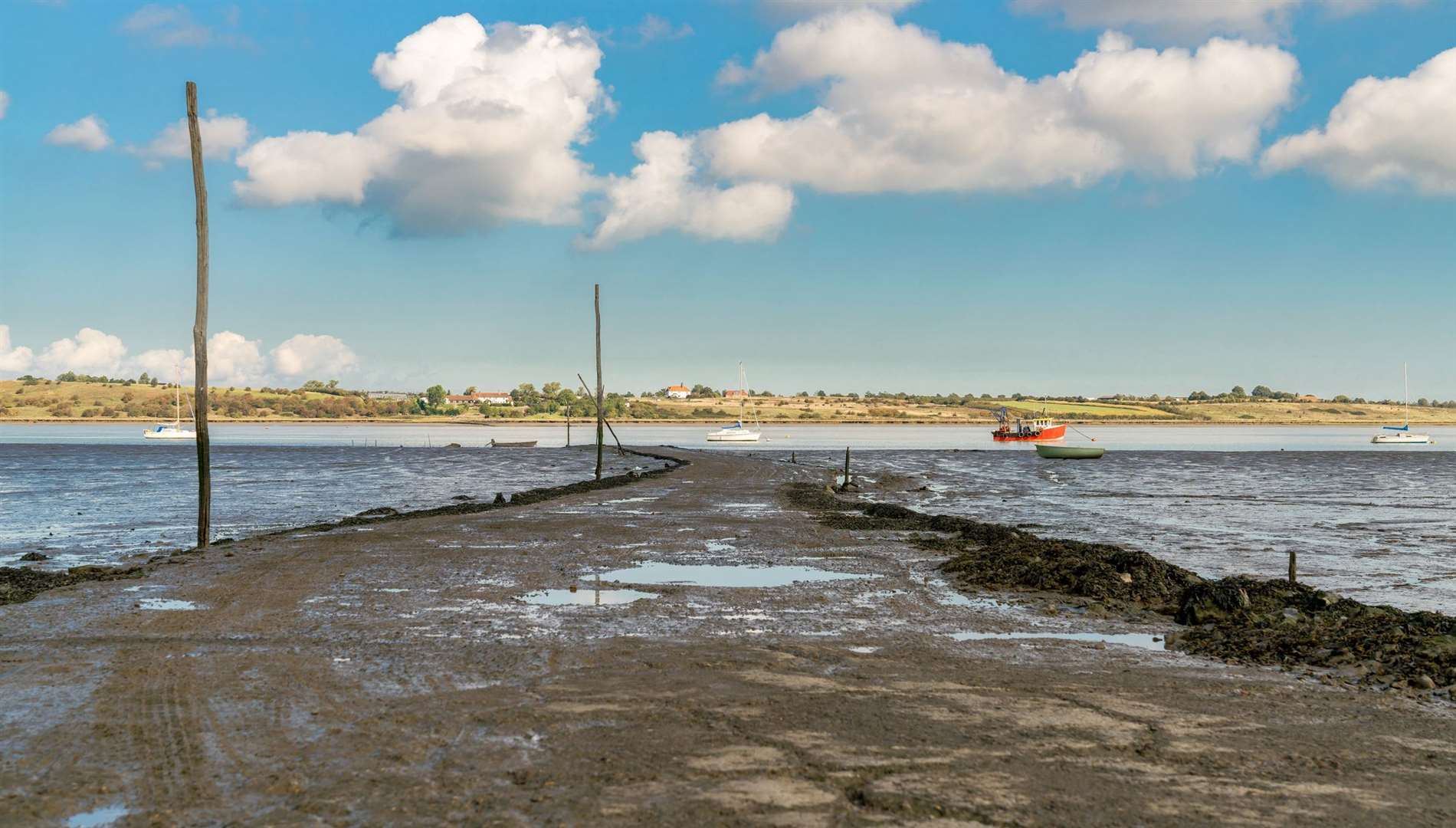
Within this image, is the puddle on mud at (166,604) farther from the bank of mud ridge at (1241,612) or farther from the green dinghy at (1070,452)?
the green dinghy at (1070,452)

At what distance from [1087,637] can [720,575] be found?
6.69m

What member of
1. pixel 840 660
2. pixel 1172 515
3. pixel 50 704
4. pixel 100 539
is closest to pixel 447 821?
pixel 50 704

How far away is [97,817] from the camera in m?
6.03

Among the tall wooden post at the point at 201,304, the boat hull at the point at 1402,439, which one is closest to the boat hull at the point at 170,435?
the tall wooden post at the point at 201,304

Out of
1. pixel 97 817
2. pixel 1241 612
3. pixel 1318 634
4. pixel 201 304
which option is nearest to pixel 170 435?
pixel 201 304

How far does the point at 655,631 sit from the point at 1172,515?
28.5 metres

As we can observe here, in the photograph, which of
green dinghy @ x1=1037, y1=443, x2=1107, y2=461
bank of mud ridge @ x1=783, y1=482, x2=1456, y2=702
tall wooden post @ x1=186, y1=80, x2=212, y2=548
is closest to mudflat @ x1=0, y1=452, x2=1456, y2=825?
bank of mud ridge @ x1=783, y1=482, x2=1456, y2=702

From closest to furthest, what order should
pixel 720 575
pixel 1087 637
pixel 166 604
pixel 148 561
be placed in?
pixel 1087 637
pixel 166 604
pixel 720 575
pixel 148 561

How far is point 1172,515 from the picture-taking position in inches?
1414

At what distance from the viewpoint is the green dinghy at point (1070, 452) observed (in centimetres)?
8812

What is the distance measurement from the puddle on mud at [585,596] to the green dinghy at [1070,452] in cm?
7781

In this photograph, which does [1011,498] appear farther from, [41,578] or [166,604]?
[166,604]

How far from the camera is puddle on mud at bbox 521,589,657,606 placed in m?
14.4

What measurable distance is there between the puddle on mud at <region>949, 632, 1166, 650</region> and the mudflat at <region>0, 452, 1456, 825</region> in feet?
0.43
